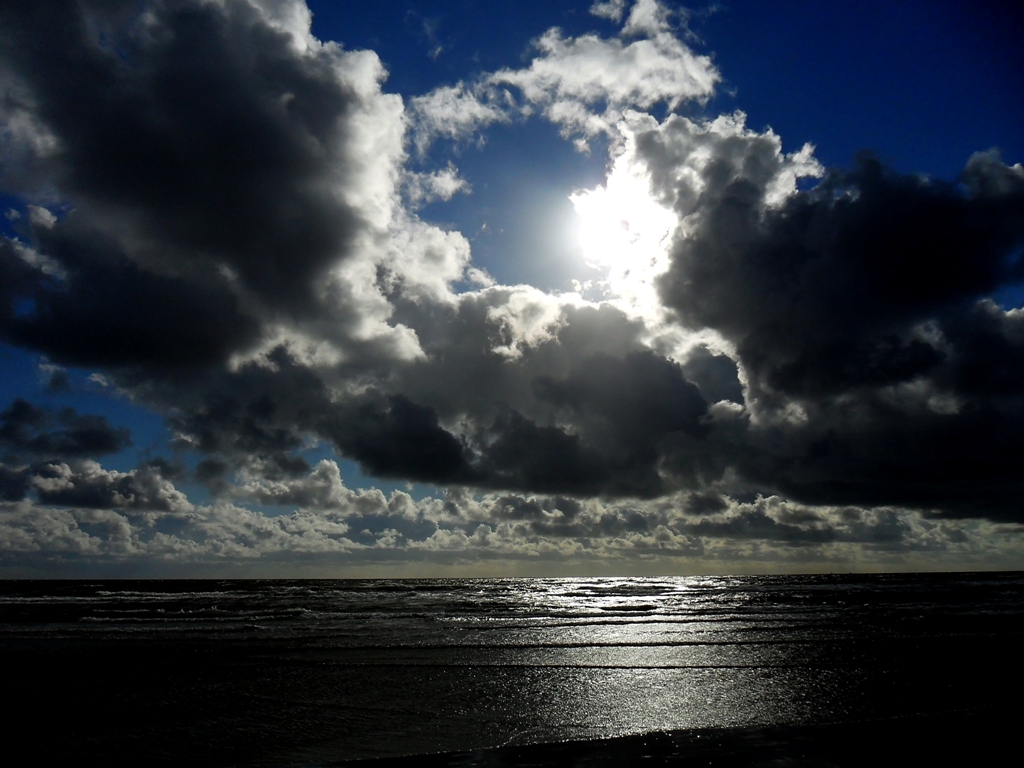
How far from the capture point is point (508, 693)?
43.0 ft

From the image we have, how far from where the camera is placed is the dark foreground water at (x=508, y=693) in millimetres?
8680

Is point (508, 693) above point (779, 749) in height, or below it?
below

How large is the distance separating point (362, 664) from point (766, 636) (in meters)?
15.2

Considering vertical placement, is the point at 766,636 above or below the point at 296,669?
below

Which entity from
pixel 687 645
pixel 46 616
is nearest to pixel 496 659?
pixel 687 645

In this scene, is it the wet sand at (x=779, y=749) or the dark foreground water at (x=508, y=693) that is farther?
the dark foreground water at (x=508, y=693)

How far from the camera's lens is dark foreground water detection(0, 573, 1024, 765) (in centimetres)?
868

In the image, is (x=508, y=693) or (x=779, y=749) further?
(x=508, y=693)

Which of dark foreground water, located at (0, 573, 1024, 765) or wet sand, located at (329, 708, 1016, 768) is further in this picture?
dark foreground water, located at (0, 573, 1024, 765)

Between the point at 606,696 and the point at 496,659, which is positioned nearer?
the point at 606,696

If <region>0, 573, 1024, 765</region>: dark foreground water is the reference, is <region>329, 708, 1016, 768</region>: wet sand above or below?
above

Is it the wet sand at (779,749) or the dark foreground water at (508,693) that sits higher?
the wet sand at (779,749)

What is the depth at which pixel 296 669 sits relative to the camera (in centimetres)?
1623

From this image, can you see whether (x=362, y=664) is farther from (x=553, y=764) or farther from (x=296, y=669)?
(x=553, y=764)
